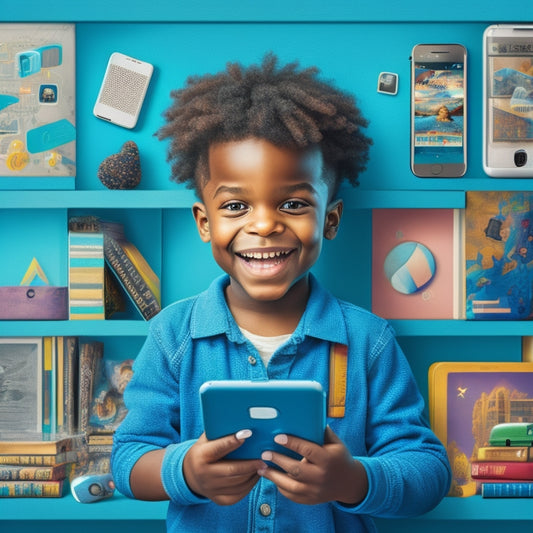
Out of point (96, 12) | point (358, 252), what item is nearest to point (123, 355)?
point (358, 252)

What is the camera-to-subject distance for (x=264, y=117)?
3.84 feet

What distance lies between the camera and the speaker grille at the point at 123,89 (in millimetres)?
1507

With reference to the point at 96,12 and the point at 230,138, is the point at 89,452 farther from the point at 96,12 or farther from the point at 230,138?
the point at 96,12

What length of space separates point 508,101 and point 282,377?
2.42 feet

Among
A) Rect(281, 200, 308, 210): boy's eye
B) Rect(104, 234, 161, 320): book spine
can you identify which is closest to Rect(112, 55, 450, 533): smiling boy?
Rect(281, 200, 308, 210): boy's eye

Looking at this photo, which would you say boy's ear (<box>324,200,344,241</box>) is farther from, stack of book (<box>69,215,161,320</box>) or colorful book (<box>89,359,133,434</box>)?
colorful book (<box>89,359,133,434</box>)

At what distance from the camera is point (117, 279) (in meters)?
1.48

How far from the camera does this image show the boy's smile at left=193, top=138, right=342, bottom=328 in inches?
46.0

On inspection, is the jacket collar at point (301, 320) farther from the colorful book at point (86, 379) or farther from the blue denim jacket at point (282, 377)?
the colorful book at point (86, 379)

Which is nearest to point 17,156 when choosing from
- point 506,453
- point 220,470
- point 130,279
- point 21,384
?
point 130,279

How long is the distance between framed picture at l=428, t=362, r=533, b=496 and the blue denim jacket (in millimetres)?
217

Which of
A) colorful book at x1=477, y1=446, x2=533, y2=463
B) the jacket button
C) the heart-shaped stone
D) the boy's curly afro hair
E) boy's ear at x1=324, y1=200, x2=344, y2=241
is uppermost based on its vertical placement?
the boy's curly afro hair

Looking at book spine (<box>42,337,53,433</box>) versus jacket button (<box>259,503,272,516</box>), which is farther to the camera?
book spine (<box>42,337,53,433</box>)

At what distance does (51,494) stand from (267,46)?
970 millimetres
